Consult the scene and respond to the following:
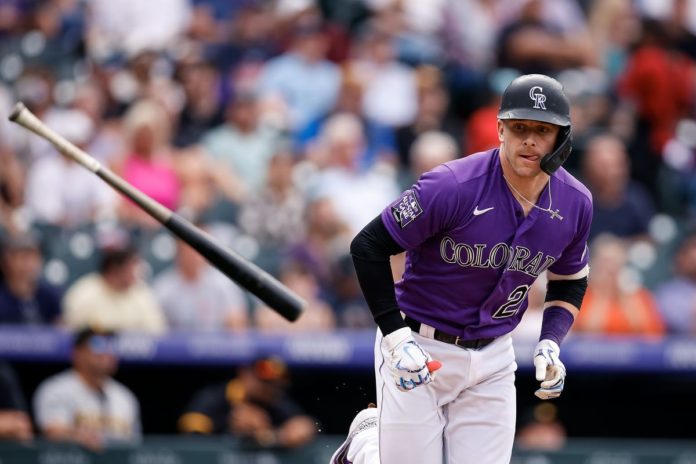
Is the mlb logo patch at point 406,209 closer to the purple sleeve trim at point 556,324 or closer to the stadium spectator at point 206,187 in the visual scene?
the purple sleeve trim at point 556,324

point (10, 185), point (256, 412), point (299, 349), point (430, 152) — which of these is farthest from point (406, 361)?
point (10, 185)

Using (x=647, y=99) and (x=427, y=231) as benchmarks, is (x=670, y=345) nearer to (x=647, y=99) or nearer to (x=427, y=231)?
(x=647, y=99)

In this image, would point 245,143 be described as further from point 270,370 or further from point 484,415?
point 484,415

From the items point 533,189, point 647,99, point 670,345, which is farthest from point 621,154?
point 533,189

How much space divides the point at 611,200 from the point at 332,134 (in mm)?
2176

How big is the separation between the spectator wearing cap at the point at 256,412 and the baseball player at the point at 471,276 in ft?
9.23

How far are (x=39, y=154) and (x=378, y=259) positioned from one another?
6.03 meters

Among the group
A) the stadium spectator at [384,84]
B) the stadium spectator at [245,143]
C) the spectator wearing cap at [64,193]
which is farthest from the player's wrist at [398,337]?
the stadium spectator at [384,84]

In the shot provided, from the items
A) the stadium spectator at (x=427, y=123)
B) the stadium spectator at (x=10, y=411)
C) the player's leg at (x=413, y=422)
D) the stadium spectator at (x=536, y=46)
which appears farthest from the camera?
the stadium spectator at (x=536, y=46)

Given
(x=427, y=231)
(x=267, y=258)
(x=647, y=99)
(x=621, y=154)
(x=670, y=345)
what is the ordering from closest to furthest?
(x=427, y=231), (x=670, y=345), (x=267, y=258), (x=621, y=154), (x=647, y=99)

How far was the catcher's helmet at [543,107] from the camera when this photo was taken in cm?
498

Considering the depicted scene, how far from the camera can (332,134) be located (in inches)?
403

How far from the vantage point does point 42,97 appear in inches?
427

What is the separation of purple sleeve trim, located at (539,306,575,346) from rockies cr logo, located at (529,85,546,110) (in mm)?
1047
